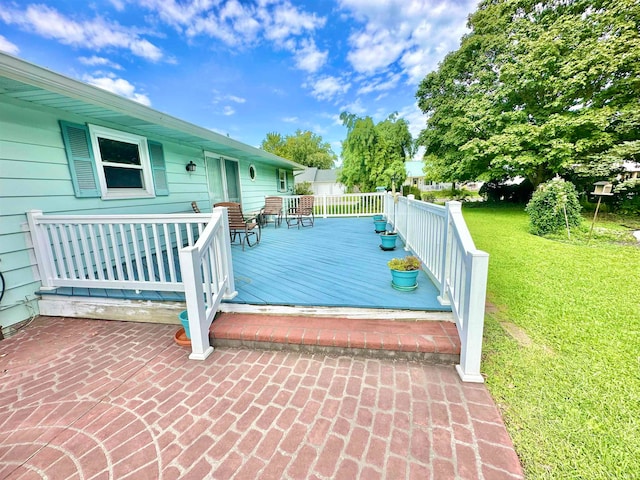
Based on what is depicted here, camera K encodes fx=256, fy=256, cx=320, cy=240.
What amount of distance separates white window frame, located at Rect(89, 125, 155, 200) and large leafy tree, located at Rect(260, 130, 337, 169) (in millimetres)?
28103

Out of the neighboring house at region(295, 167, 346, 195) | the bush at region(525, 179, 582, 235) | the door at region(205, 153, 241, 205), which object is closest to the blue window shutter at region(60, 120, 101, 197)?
the door at region(205, 153, 241, 205)

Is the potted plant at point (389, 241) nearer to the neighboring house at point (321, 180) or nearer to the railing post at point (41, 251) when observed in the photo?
the railing post at point (41, 251)

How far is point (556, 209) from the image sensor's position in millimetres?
6820

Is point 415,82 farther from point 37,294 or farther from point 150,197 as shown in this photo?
point 37,294

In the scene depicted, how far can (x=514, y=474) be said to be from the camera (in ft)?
4.12

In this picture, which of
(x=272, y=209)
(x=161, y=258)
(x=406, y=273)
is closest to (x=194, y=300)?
(x=161, y=258)

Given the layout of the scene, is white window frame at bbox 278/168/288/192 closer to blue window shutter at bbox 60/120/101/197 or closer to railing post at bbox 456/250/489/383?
blue window shutter at bbox 60/120/101/197

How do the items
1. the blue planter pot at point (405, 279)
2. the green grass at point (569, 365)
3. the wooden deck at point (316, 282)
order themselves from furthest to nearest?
the blue planter pot at point (405, 279)
the wooden deck at point (316, 282)
the green grass at point (569, 365)

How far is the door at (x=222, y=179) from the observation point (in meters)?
6.56

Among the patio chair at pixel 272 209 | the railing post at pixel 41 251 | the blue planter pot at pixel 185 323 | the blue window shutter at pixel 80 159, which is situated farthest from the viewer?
the patio chair at pixel 272 209

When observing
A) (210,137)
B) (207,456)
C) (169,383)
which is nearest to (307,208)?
(210,137)

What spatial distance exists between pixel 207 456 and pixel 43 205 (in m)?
3.61

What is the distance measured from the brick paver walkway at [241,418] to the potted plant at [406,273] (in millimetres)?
949

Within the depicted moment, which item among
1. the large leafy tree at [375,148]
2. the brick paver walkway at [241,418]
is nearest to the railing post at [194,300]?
the brick paver walkway at [241,418]
